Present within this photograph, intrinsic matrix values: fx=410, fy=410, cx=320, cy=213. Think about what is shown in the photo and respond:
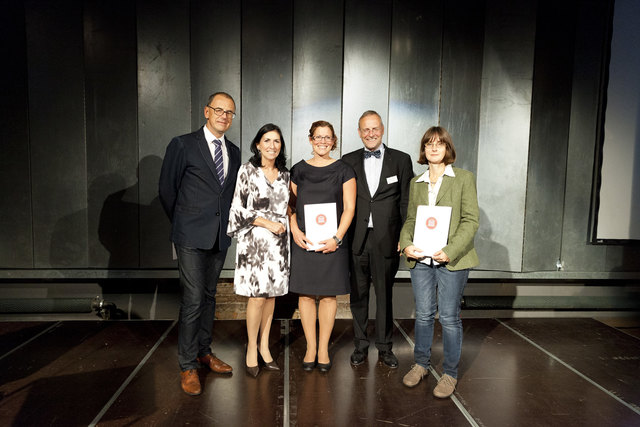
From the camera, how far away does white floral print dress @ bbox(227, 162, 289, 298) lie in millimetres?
2709

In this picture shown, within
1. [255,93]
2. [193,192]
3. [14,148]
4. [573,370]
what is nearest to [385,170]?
[193,192]

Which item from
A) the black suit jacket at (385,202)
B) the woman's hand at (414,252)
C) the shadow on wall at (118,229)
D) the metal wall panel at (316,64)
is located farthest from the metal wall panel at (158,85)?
the woman's hand at (414,252)

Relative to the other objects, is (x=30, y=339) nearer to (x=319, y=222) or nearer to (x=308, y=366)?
(x=308, y=366)

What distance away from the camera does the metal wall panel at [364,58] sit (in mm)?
4043

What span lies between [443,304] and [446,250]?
363 mm

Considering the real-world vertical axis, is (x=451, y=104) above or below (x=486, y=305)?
above

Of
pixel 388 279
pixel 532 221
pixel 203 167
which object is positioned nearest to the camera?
pixel 203 167

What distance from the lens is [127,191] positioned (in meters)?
4.05

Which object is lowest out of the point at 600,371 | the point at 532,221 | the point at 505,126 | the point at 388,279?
the point at 600,371

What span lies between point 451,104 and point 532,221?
1.49 meters

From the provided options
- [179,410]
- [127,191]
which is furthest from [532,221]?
[127,191]

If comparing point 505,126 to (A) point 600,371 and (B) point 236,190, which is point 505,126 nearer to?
(A) point 600,371

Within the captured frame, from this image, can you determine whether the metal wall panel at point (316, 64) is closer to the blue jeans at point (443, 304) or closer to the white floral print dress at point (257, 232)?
the white floral print dress at point (257, 232)

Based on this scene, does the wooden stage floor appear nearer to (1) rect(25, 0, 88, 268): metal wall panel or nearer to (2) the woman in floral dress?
(2) the woman in floral dress
